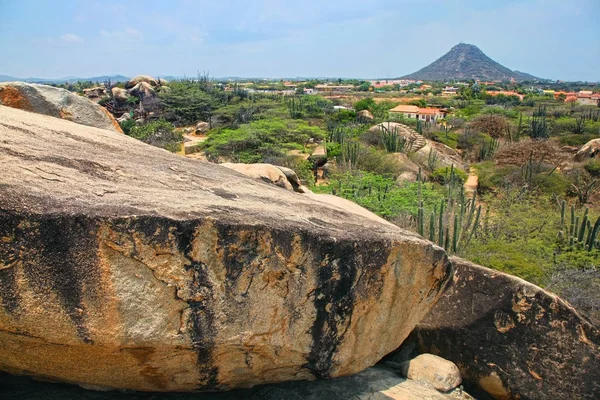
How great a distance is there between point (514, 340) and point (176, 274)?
331 centimetres

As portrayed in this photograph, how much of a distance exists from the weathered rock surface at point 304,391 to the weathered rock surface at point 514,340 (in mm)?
440

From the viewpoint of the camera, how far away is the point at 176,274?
2.52 meters

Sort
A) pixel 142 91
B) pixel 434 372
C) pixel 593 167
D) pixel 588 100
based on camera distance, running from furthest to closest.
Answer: pixel 588 100, pixel 142 91, pixel 593 167, pixel 434 372

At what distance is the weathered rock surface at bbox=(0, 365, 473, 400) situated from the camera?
10.4 feet

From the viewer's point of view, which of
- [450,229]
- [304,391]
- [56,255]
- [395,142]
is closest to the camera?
[56,255]

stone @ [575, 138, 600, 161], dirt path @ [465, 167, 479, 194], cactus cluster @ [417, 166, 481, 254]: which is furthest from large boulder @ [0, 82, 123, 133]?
stone @ [575, 138, 600, 161]

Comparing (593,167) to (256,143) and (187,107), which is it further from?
(187,107)

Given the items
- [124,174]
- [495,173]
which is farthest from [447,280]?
[495,173]

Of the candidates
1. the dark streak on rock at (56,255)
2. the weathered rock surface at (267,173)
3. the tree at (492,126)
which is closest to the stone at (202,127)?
the tree at (492,126)

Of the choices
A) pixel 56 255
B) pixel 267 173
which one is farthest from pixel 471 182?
pixel 56 255

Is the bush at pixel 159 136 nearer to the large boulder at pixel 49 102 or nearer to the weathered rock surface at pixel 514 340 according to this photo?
the large boulder at pixel 49 102

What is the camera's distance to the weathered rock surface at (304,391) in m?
3.18

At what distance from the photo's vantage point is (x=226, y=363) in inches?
117

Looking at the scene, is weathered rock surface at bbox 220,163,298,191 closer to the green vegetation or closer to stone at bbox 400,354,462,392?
stone at bbox 400,354,462,392
